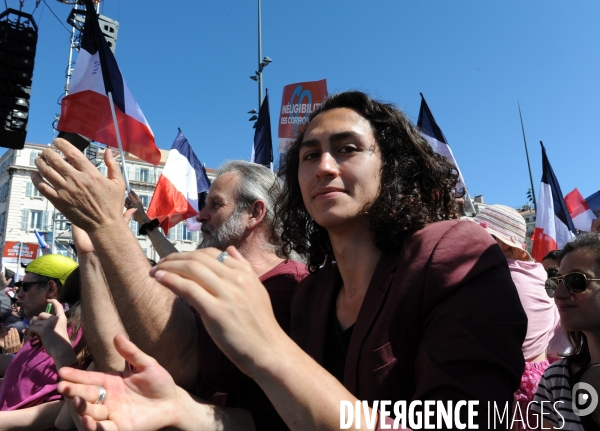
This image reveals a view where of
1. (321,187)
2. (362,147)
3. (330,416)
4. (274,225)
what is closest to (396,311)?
(330,416)

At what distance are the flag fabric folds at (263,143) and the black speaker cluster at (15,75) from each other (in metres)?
3.87

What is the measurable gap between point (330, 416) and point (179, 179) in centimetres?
725

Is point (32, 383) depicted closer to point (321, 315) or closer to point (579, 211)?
point (321, 315)

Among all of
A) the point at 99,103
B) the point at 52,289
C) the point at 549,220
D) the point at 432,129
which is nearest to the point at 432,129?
the point at 432,129

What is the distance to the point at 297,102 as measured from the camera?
28.8ft

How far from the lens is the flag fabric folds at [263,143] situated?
8.59 m

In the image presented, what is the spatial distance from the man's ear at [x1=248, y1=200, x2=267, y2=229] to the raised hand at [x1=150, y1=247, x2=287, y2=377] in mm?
1939

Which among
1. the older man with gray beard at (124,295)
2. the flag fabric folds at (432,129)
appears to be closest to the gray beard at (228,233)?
the older man with gray beard at (124,295)

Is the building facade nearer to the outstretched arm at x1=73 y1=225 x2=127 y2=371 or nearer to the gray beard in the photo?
the gray beard

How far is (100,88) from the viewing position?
5688 mm

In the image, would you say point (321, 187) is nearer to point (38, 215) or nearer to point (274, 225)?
point (274, 225)

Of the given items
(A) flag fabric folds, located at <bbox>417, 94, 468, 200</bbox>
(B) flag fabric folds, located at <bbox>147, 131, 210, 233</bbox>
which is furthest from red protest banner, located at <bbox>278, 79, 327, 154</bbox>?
(A) flag fabric folds, located at <bbox>417, 94, 468, 200</bbox>

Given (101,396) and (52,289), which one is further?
(52,289)

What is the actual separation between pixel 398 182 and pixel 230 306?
99cm
